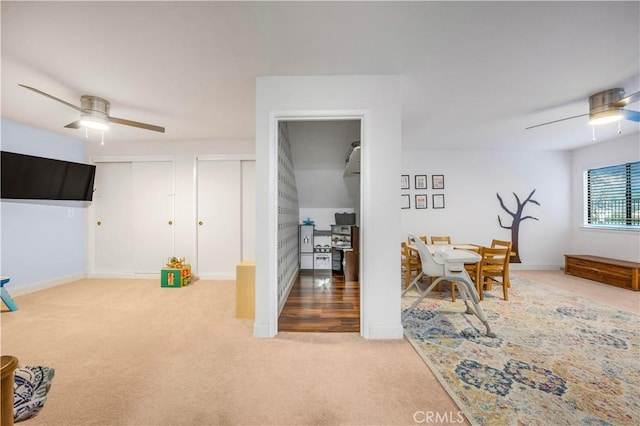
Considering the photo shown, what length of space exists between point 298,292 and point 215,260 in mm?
1954

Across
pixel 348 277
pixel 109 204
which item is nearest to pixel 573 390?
pixel 348 277

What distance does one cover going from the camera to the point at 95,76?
2.43 m

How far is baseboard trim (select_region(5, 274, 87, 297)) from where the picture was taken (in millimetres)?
3627

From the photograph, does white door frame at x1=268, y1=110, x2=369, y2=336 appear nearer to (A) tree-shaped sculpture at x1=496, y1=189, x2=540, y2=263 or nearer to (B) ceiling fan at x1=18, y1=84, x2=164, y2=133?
(B) ceiling fan at x1=18, y1=84, x2=164, y2=133

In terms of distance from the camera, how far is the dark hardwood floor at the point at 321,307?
104 inches

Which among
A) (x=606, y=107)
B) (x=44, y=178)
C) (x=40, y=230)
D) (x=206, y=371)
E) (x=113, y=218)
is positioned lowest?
(x=206, y=371)

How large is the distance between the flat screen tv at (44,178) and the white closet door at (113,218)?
210 millimetres

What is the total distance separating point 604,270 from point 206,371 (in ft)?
20.7

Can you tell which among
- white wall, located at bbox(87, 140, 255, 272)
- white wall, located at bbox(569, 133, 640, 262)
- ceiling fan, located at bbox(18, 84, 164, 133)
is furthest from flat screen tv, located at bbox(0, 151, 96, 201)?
white wall, located at bbox(569, 133, 640, 262)

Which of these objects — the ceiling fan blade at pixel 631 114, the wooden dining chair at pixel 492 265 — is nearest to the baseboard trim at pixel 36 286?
the wooden dining chair at pixel 492 265

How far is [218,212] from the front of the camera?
4.74 meters

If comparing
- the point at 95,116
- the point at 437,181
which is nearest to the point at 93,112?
the point at 95,116

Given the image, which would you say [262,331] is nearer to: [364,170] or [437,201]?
[364,170]

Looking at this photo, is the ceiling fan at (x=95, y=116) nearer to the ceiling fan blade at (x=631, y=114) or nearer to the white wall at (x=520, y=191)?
the white wall at (x=520, y=191)
